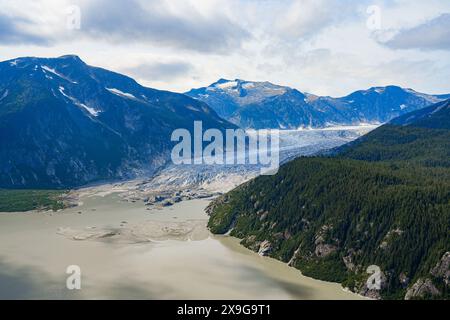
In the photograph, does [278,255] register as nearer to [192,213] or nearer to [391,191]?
[391,191]

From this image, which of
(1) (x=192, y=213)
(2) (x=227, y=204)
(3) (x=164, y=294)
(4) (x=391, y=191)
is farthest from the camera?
(1) (x=192, y=213)

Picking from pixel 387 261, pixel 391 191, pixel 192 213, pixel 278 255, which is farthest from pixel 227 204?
pixel 387 261

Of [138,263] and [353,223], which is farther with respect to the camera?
[353,223]

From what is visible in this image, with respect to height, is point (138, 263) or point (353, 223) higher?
point (353, 223)

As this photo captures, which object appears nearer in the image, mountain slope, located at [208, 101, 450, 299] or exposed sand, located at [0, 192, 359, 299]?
exposed sand, located at [0, 192, 359, 299]
